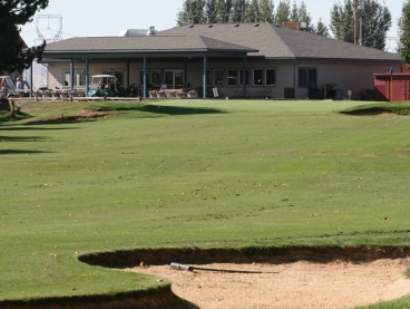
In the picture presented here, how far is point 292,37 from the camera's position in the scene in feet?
251

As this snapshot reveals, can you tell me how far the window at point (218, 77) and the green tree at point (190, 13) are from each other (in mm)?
53556

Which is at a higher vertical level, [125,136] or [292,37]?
[292,37]

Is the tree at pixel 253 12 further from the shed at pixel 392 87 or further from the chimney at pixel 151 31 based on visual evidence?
the shed at pixel 392 87

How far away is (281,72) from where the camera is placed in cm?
7106

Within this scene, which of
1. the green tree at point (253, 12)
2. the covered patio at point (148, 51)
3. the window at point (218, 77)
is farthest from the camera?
the green tree at point (253, 12)

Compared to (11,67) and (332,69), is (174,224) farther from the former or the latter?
(332,69)

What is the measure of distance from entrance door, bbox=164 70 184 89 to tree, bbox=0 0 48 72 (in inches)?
876

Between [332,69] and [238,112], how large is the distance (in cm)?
2440

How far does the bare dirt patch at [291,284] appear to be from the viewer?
11.3m

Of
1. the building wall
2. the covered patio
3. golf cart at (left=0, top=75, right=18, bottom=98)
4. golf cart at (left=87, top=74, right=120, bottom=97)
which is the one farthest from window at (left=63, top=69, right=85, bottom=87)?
the building wall

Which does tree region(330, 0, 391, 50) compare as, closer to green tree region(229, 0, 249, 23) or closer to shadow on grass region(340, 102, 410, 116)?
green tree region(229, 0, 249, 23)

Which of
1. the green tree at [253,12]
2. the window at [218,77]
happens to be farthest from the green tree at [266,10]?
the window at [218,77]

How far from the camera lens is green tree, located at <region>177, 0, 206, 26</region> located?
12669 cm

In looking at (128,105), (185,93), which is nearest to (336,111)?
(128,105)
